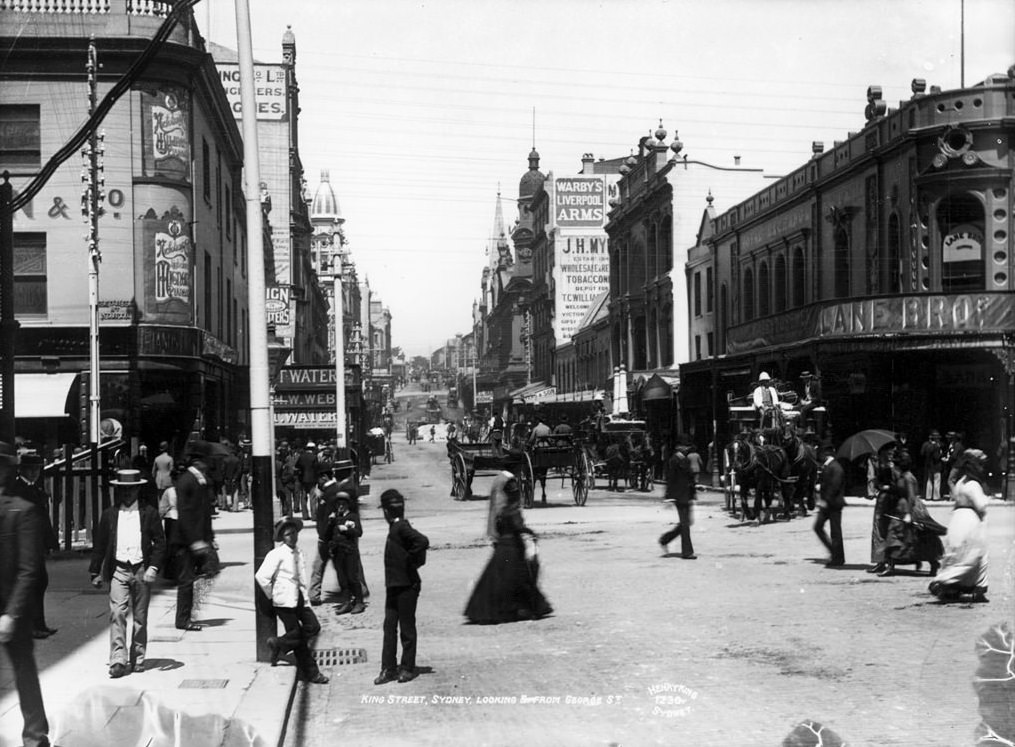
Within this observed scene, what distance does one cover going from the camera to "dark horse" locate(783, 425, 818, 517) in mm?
22844

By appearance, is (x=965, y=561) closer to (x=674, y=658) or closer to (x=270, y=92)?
(x=674, y=658)

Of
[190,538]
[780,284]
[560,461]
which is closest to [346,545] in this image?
[190,538]

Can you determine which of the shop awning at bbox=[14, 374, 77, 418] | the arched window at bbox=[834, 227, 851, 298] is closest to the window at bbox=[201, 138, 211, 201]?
the shop awning at bbox=[14, 374, 77, 418]

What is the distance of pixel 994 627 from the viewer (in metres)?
11.2

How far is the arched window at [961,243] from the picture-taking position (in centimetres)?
2827

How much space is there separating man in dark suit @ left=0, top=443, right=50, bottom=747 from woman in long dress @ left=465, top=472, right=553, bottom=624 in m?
5.75

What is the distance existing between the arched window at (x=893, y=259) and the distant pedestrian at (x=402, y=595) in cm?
2309

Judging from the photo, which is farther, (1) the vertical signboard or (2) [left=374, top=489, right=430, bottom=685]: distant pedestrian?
(1) the vertical signboard

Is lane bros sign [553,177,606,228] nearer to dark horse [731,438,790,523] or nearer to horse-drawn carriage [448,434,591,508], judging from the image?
horse-drawn carriage [448,434,591,508]

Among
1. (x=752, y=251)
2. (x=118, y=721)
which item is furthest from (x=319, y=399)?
(x=118, y=721)

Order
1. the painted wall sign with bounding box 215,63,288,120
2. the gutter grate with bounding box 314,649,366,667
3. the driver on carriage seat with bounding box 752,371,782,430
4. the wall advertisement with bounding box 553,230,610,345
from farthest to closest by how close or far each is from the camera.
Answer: the wall advertisement with bounding box 553,230,610,345, the painted wall sign with bounding box 215,63,288,120, the driver on carriage seat with bounding box 752,371,782,430, the gutter grate with bounding box 314,649,366,667

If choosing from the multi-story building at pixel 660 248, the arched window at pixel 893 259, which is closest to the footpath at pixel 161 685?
the arched window at pixel 893 259

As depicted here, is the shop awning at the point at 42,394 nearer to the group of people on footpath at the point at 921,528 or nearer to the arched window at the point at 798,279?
the group of people on footpath at the point at 921,528

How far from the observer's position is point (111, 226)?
27.2m
